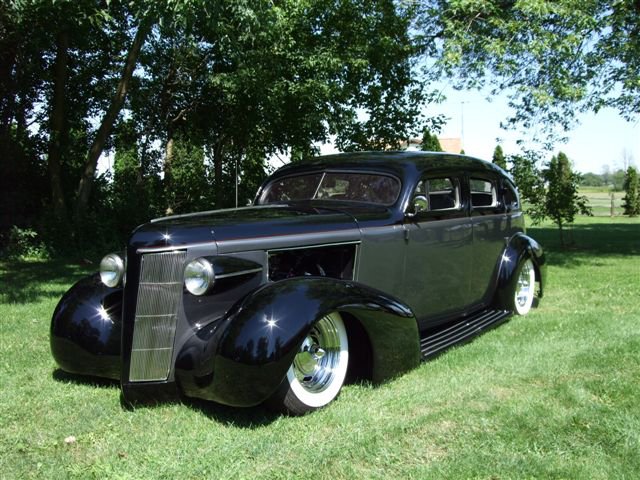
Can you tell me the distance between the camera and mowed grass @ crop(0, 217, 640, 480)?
2979 mm

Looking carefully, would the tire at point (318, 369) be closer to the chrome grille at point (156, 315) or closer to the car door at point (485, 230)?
the chrome grille at point (156, 315)

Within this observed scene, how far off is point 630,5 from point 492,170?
7770 mm

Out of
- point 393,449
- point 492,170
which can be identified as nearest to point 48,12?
point 492,170

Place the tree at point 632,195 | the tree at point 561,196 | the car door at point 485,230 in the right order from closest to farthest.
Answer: the car door at point 485,230 → the tree at point 561,196 → the tree at point 632,195

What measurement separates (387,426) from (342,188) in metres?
2.22

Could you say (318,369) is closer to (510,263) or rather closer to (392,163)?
(392,163)

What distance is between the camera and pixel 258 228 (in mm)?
3932

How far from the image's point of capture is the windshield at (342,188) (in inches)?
193

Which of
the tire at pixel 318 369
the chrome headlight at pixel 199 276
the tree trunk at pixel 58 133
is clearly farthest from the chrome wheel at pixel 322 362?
the tree trunk at pixel 58 133

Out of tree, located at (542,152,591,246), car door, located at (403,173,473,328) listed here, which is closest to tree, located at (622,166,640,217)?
tree, located at (542,152,591,246)

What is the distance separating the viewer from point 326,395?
12.5 feet

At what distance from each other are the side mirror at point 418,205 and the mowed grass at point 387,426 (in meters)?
1.22

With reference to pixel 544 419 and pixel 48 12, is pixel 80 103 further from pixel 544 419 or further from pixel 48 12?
pixel 544 419

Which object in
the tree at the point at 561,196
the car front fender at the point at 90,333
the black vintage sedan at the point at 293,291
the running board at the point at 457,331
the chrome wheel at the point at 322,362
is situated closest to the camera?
the black vintage sedan at the point at 293,291
